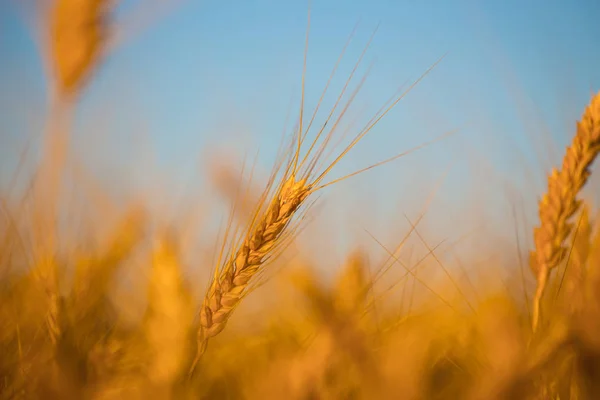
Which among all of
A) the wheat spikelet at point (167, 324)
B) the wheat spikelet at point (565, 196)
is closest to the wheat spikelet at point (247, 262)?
the wheat spikelet at point (167, 324)

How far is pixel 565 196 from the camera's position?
87 cm

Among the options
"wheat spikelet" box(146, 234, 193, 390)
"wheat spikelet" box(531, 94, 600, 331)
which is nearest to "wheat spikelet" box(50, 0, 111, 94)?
"wheat spikelet" box(146, 234, 193, 390)

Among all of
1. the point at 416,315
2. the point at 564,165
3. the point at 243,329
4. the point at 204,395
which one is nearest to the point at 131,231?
the point at 243,329

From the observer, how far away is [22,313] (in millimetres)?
1017

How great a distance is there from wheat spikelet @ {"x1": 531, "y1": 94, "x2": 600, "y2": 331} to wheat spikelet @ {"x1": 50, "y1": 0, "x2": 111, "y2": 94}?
1.29 meters

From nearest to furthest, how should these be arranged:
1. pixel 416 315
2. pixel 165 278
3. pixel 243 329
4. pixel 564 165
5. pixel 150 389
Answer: pixel 150 389 → pixel 165 278 → pixel 564 165 → pixel 416 315 → pixel 243 329

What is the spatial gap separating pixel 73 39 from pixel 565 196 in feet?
4.44

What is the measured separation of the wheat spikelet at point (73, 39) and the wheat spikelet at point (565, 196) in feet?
4.23

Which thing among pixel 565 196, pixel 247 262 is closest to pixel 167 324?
pixel 247 262

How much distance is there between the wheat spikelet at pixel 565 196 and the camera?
861mm

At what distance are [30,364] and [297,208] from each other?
21.1 inches

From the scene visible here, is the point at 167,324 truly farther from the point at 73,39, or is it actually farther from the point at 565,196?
the point at 73,39

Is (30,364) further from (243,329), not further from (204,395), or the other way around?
(243,329)

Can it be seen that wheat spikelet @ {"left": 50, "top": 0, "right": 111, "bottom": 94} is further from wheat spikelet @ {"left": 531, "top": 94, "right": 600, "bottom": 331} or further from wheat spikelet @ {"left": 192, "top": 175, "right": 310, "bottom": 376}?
wheat spikelet @ {"left": 531, "top": 94, "right": 600, "bottom": 331}
